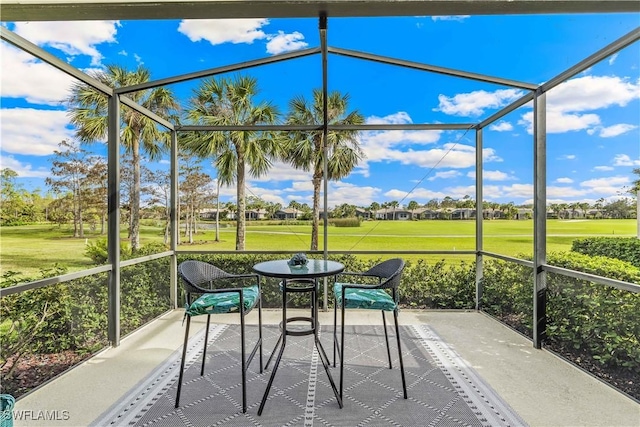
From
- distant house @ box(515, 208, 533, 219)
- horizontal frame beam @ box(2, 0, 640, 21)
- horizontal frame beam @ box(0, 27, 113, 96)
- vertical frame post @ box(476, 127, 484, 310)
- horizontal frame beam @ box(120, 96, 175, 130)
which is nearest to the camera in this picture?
horizontal frame beam @ box(2, 0, 640, 21)

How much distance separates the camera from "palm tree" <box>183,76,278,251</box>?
4781 millimetres

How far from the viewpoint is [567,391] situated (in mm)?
2465

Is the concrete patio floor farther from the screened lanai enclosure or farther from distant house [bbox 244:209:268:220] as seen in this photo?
distant house [bbox 244:209:268:220]

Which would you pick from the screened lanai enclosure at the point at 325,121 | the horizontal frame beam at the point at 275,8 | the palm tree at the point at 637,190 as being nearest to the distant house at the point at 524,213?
the screened lanai enclosure at the point at 325,121

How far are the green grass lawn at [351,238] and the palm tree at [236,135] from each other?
0.54m

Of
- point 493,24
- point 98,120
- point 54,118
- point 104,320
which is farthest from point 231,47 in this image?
point 104,320

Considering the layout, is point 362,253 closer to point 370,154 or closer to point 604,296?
point 370,154

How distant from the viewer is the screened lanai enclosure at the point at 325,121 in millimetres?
1558

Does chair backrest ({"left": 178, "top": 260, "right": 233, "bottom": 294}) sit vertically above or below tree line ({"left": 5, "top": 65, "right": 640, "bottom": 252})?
below

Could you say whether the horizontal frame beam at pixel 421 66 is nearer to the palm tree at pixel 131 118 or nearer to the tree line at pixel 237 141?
the tree line at pixel 237 141

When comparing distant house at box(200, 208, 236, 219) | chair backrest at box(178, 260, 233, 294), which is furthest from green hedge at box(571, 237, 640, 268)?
distant house at box(200, 208, 236, 219)

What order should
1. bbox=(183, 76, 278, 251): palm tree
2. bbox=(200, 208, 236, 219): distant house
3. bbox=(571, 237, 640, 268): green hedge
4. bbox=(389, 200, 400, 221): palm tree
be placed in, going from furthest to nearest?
bbox=(389, 200, 400, 221): palm tree, bbox=(200, 208, 236, 219): distant house, bbox=(183, 76, 278, 251): palm tree, bbox=(571, 237, 640, 268): green hedge

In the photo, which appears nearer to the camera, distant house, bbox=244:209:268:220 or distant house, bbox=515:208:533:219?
distant house, bbox=515:208:533:219

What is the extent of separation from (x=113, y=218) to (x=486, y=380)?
3.75 meters
